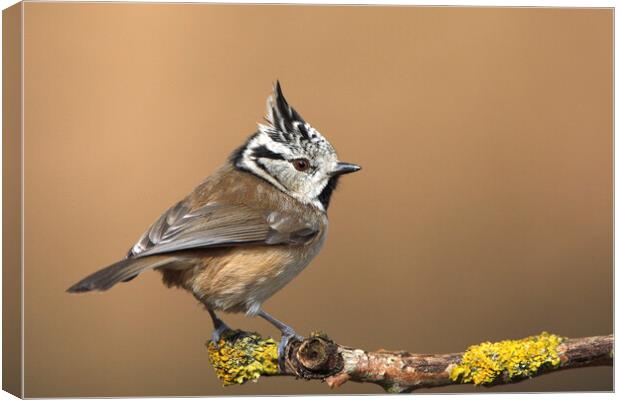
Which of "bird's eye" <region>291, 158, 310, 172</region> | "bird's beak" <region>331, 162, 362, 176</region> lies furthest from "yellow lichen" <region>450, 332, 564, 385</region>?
"bird's eye" <region>291, 158, 310, 172</region>

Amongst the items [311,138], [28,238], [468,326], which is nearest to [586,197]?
[468,326]

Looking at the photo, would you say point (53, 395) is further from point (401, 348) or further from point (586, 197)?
point (586, 197)

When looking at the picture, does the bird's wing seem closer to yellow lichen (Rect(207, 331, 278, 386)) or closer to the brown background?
the brown background

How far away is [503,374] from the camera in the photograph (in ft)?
11.8

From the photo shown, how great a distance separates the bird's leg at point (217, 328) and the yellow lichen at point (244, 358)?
0.10ft

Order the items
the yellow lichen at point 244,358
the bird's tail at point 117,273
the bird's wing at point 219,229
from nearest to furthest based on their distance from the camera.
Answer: the bird's tail at point 117,273, the bird's wing at point 219,229, the yellow lichen at point 244,358

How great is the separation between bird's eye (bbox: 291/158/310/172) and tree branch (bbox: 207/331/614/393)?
0.66m

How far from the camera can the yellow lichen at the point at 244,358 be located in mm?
3561

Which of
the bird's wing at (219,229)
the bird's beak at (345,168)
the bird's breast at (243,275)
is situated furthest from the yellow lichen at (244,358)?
the bird's beak at (345,168)

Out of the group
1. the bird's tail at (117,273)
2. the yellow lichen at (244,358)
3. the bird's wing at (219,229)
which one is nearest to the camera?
the bird's tail at (117,273)

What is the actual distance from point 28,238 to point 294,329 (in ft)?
3.47

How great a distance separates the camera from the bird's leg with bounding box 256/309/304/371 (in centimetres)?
353

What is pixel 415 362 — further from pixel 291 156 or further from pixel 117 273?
pixel 117 273

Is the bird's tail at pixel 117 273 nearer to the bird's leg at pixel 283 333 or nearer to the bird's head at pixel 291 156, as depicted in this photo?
the bird's leg at pixel 283 333
